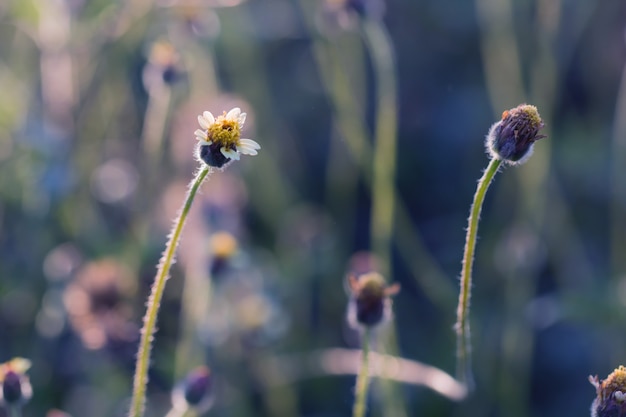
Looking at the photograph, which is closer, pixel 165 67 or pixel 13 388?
pixel 13 388

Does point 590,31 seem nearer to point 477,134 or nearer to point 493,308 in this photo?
point 477,134

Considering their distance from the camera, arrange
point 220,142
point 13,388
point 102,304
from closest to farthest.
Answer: point 220,142 < point 13,388 < point 102,304

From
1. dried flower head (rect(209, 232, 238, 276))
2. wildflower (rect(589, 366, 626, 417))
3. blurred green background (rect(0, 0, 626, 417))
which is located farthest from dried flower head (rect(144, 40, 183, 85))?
wildflower (rect(589, 366, 626, 417))

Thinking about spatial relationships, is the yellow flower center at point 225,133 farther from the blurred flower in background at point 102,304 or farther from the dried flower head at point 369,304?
the blurred flower in background at point 102,304

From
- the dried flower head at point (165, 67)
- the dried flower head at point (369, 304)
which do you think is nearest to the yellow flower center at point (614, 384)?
the dried flower head at point (369, 304)

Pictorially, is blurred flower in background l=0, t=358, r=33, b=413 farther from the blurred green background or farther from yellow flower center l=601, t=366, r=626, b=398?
yellow flower center l=601, t=366, r=626, b=398

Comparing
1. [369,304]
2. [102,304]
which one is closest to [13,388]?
[369,304]

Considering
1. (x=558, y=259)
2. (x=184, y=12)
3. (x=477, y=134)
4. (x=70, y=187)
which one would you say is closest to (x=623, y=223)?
(x=558, y=259)

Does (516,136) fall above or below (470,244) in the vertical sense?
above

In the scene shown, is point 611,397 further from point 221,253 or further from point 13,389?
point 221,253
